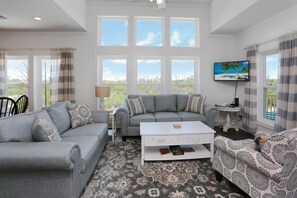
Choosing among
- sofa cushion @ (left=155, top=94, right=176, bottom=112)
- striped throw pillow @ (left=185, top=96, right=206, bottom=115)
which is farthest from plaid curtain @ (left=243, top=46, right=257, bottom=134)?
sofa cushion @ (left=155, top=94, right=176, bottom=112)

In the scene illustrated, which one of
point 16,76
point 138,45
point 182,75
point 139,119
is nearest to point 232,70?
point 182,75

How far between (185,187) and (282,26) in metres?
3.49

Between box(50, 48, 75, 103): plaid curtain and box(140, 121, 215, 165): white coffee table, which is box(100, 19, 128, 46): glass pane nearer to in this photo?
box(50, 48, 75, 103): plaid curtain

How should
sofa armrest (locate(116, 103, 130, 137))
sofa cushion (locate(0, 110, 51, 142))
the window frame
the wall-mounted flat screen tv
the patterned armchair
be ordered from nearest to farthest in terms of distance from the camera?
the patterned armchair, sofa cushion (locate(0, 110, 51, 142)), sofa armrest (locate(116, 103, 130, 137)), the window frame, the wall-mounted flat screen tv

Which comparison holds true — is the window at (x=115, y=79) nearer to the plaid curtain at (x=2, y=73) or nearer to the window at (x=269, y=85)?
the plaid curtain at (x=2, y=73)

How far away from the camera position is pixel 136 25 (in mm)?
4367

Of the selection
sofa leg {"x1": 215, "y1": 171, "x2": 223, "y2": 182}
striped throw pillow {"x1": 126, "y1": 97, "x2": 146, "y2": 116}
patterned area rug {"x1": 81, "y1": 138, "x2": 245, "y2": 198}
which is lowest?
patterned area rug {"x1": 81, "y1": 138, "x2": 245, "y2": 198}

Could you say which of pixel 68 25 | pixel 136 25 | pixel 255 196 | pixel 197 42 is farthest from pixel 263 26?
pixel 68 25

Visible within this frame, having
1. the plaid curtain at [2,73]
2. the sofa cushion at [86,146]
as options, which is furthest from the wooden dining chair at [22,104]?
the sofa cushion at [86,146]

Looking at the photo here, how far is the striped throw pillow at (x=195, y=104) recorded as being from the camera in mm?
3816

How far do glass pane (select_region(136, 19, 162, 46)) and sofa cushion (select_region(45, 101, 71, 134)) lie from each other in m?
2.70

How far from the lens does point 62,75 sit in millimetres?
4082

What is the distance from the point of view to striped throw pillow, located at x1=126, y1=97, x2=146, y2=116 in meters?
3.67

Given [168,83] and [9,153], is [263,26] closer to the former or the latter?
[168,83]
